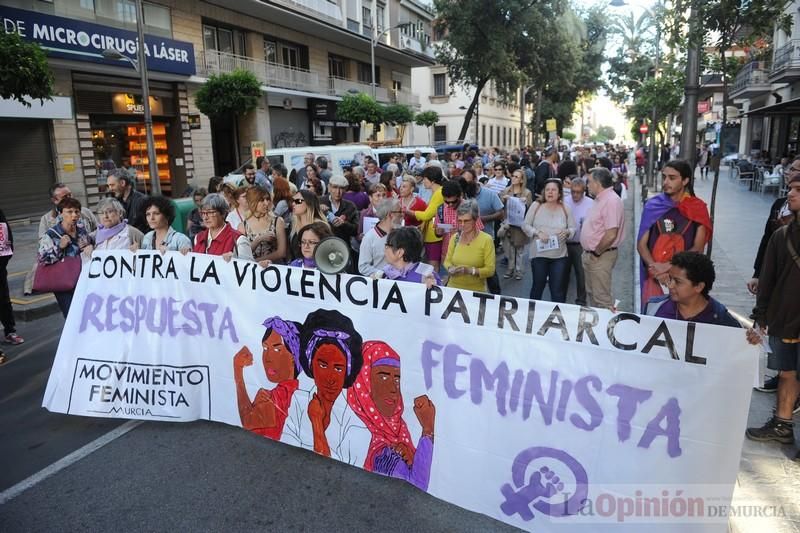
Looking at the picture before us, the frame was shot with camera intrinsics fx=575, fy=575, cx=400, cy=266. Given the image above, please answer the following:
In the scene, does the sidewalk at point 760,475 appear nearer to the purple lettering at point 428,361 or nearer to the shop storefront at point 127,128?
the purple lettering at point 428,361

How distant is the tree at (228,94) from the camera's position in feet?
65.2

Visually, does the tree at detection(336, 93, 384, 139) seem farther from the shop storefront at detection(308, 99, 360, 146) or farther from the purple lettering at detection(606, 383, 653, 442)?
the purple lettering at detection(606, 383, 653, 442)

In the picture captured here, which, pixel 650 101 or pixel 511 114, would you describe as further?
pixel 511 114

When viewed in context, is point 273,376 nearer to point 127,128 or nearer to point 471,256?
point 471,256

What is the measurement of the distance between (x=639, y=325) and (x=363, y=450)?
1.86 meters

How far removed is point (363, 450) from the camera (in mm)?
3680

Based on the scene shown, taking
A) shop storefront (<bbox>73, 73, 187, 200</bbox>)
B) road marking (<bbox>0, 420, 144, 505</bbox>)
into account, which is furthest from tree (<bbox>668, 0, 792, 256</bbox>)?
shop storefront (<bbox>73, 73, 187, 200</bbox>)

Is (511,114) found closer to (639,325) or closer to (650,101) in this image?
(650,101)

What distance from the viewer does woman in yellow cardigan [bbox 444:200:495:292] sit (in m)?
4.89

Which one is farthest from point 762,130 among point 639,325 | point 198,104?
point 639,325

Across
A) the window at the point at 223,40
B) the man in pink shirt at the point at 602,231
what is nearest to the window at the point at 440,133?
the window at the point at 223,40

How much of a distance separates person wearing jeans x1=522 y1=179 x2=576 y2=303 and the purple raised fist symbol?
3.26m

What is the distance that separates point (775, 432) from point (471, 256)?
252cm

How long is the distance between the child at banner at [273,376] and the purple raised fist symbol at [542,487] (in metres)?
1.58
